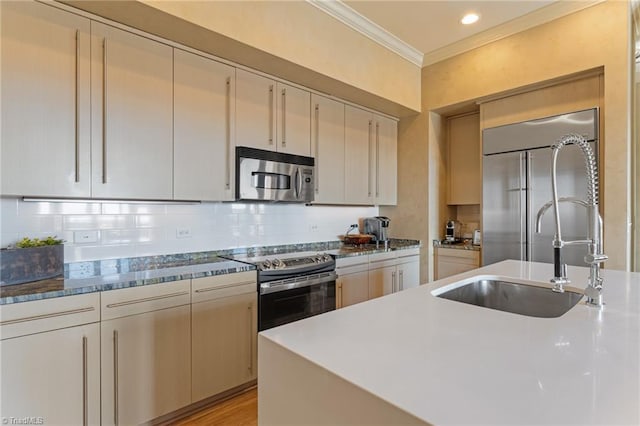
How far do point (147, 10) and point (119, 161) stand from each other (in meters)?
0.87

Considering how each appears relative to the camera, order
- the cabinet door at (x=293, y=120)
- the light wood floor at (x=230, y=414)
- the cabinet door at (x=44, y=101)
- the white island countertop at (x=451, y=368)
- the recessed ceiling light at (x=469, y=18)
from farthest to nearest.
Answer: the recessed ceiling light at (x=469, y=18)
the cabinet door at (x=293, y=120)
the light wood floor at (x=230, y=414)
the cabinet door at (x=44, y=101)
the white island countertop at (x=451, y=368)

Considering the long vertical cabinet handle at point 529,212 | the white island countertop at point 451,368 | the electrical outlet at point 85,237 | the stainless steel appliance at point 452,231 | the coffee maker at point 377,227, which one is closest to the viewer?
the white island countertop at point 451,368

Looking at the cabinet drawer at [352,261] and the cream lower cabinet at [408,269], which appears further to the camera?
the cream lower cabinet at [408,269]

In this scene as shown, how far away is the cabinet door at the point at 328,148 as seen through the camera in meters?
3.11

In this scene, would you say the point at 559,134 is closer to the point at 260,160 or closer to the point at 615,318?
the point at 615,318

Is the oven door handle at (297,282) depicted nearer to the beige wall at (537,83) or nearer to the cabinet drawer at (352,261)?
the cabinet drawer at (352,261)

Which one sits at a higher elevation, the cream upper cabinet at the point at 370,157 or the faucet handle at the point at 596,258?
the cream upper cabinet at the point at 370,157

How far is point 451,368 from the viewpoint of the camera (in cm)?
76

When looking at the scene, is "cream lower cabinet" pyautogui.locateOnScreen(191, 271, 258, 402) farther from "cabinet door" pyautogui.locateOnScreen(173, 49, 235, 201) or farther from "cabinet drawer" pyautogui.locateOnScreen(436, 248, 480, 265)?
"cabinet drawer" pyautogui.locateOnScreen(436, 248, 480, 265)

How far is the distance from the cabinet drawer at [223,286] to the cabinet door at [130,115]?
655 millimetres

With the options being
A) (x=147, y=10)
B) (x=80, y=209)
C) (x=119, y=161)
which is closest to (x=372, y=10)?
(x=147, y=10)

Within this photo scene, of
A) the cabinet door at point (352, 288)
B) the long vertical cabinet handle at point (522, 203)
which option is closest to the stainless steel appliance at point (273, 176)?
the cabinet door at point (352, 288)

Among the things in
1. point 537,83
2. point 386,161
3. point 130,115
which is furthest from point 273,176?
point 537,83

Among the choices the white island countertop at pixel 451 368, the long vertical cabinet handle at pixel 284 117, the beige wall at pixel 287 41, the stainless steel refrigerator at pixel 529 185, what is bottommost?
the white island countertop at pixel 451 368
